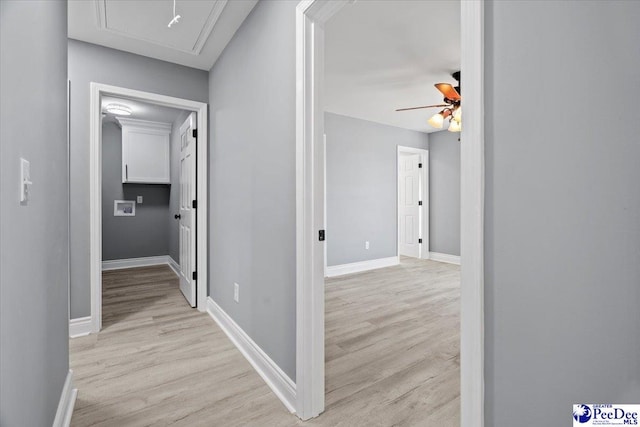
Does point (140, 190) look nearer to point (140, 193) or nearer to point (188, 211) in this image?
point (140, 193)

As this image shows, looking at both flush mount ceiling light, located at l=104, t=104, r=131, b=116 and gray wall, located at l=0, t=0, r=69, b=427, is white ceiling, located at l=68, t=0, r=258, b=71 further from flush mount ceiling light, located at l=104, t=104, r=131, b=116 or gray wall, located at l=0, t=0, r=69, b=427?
flush mount ceiling light, located at l=104, t=104, r=131, b=116

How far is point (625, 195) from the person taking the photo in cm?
59

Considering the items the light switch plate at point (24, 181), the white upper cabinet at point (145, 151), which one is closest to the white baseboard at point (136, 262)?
the white upper cabinet at point (145, 151)

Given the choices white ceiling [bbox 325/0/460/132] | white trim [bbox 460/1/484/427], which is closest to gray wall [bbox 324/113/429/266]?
white ceiling [bbox 325/0/460/132]

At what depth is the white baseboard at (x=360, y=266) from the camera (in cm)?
480

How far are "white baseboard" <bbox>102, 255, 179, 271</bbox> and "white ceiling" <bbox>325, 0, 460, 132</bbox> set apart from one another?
395 centimetres

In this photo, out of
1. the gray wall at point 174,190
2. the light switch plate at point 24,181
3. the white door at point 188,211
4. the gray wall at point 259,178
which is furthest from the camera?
the gray wall at point 174,190

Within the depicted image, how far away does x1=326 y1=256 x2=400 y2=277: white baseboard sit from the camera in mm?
4805

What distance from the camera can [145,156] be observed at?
17.2ft

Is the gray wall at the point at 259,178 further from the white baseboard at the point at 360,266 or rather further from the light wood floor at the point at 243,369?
the white baseboard at the point at 360,266

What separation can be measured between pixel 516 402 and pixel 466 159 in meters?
0.63

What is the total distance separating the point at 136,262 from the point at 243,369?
4.34m

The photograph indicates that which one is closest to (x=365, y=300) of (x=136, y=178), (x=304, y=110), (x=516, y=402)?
(x=304, y=110)

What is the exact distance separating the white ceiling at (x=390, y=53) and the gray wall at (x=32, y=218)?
Result: 183 cm
